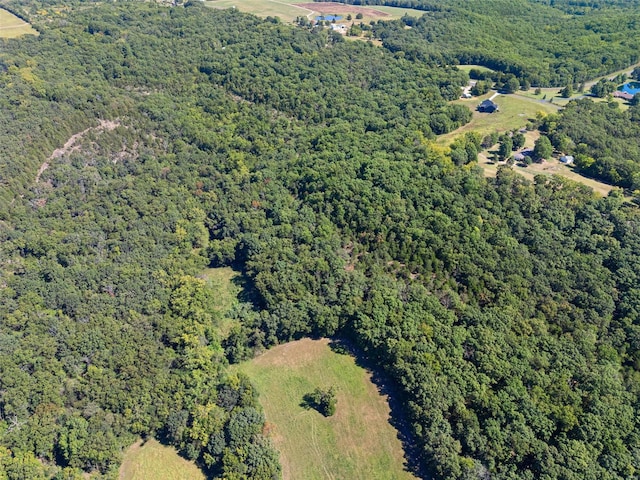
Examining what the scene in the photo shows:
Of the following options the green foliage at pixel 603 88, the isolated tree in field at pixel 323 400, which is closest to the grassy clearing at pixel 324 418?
the isolated tree in field at pixel 323 400

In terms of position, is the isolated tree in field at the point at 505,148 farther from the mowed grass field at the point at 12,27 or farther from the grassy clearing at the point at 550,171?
the mowed grass field at the point at 12,27

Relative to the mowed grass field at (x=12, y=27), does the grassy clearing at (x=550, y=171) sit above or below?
below

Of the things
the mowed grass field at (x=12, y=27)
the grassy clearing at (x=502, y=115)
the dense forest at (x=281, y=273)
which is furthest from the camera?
the mowed grass field at (x=12, y=27)

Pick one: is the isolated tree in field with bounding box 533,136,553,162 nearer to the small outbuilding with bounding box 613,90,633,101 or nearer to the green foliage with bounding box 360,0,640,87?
the green foliage with bounding box 360,0,640,87

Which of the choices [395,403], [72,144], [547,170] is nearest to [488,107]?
[547,170]

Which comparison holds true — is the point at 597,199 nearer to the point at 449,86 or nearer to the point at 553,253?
the point at 553,253

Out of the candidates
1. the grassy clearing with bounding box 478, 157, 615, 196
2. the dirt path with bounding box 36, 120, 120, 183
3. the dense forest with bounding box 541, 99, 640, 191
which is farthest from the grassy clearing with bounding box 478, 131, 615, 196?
the dirt path with bounding box 36, 120, 120, 183

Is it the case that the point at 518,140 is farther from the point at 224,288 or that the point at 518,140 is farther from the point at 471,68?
the point at 224,288
